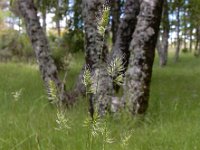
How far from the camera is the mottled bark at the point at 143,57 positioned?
255 inches

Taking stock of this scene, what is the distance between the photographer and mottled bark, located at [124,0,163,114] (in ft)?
21.3

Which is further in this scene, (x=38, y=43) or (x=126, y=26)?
(x=126, y=26)

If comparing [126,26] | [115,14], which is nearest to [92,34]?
[126,26]

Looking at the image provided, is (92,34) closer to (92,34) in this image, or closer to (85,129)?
(92,34)

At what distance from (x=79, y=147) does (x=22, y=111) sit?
9.29 ft

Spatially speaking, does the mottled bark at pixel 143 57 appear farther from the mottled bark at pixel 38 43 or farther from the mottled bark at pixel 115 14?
the mottled bark at pixel 115 14

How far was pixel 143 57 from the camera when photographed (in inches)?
257

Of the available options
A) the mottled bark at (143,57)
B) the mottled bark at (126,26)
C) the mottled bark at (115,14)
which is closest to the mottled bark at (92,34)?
the mottled bark at (143,57)

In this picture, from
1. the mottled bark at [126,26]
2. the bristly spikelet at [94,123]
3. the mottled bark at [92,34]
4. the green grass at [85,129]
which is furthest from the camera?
the mottled bark at [126,26]

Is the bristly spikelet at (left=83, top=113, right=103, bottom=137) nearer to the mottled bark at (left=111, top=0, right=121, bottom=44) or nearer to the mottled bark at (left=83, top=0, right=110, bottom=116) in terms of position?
the mottled bark at (left=83, top=0, right=110, bottom=116)

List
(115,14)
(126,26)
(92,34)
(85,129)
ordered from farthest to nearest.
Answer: (115,14) < (126,26) < (92,34) < (85,129)

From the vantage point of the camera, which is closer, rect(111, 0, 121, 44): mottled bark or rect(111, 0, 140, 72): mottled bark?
rect(111, 0, 140, 72): mottled bark

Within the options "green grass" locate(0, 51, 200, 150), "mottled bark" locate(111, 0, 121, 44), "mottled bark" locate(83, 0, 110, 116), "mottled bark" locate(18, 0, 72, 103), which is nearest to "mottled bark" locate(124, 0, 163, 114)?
"green grass" locate(0, 51, 200, 150)

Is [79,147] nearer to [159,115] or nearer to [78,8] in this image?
[159,115]
